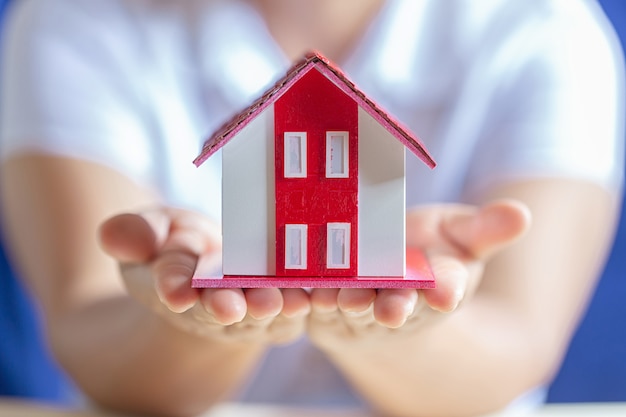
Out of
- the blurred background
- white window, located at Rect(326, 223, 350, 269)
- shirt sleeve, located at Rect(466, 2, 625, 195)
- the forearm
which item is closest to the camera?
white window, located at Rect(326, 223, 350, 269)

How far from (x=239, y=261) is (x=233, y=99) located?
2.07 ft

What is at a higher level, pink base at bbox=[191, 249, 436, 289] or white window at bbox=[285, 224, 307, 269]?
white window at bbox=[285, 224, 307, 269]

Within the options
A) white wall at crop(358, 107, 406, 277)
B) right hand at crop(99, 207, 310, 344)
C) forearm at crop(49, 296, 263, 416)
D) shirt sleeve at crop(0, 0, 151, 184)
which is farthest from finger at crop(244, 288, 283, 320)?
shirt sleeve at crop(0, 0, 151, 184)

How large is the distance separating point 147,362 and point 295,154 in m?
0.43

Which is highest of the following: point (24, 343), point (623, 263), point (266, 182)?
point (266, 182)

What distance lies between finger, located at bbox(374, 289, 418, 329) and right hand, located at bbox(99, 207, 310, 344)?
0.07 m

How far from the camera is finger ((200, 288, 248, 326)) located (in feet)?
2.07

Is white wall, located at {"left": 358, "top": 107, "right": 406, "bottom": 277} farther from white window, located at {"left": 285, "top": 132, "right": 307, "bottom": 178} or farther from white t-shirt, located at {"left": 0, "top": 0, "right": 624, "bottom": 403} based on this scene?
white t-shirt, located at {"left": 0, "top": 0, "right": 624, "bottom": 403}

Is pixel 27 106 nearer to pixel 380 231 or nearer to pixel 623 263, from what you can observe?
pixel 380 231

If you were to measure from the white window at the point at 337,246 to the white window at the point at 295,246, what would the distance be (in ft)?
0.07

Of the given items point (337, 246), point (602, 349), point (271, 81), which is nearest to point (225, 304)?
point (337, 246)

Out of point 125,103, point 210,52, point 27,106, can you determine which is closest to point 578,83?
point 210,52

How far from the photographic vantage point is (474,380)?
3.37 feet

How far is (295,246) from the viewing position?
731mm
